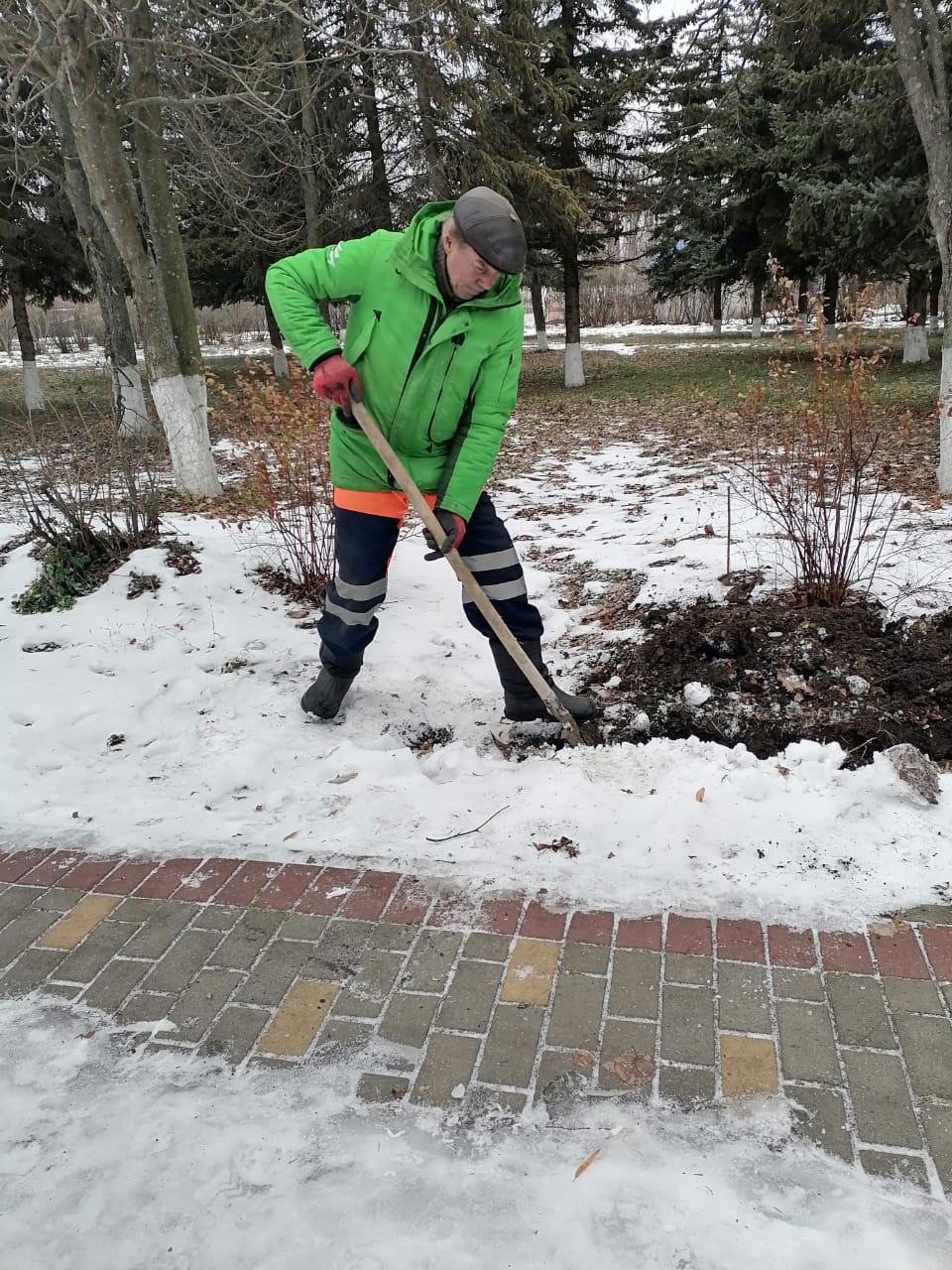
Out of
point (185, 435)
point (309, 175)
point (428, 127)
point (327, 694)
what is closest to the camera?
point (327, 694)

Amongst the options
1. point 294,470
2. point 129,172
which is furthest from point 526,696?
point 129,172

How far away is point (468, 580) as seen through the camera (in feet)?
10.2

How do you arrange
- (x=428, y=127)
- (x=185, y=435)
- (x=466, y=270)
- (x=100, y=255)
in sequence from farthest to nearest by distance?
(x=428, y=127) → (x=100, y=255) → (x=185, y=435) → (x=466, y=270)

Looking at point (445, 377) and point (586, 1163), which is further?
point (445, 377)

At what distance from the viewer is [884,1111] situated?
1.81m

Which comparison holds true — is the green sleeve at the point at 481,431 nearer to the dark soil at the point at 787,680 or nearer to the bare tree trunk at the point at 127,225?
the dark soil at the point at 787,680

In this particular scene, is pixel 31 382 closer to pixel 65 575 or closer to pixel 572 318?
pixel 572 318

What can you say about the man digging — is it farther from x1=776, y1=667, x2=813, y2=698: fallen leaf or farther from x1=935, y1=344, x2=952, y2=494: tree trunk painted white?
x1=935, y1=344, x2=952, y2=494: tree trunk painted white

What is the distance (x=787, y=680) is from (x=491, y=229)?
85.1 inches

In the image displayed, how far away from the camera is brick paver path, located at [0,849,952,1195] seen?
1900 millimetres

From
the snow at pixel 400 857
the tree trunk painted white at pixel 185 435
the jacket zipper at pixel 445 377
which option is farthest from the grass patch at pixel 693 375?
the jacket zipper at pixel 445 377

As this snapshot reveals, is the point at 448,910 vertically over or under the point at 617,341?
under

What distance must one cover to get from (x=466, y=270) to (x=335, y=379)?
1.86 feet

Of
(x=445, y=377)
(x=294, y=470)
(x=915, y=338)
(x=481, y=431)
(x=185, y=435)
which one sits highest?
(x=915, y=338)
